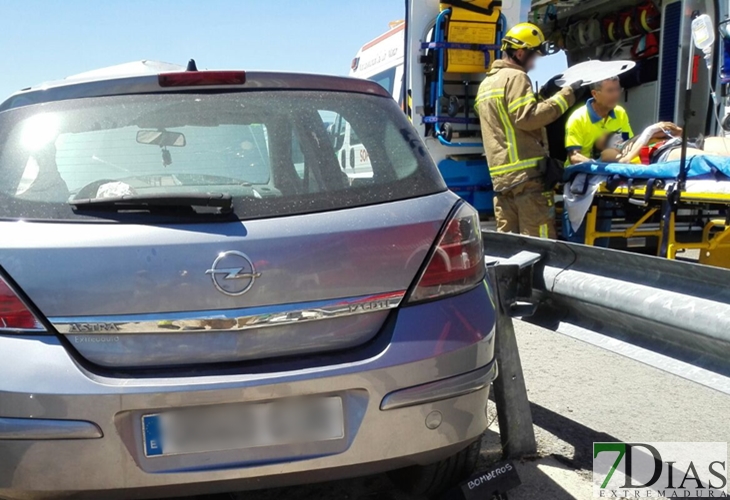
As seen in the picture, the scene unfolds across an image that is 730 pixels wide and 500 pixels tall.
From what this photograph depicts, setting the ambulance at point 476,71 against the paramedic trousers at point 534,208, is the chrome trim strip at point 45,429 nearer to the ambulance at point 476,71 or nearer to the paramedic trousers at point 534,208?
the paramedic trousers at point 534,208

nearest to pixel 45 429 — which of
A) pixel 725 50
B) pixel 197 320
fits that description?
pixel 197 320

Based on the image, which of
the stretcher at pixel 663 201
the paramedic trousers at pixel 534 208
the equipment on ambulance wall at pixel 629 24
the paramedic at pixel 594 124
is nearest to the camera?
the stretcher at pixel 663 201

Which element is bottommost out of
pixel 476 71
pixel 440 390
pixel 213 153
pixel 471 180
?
pixel 440 390

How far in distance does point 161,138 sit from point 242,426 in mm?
971

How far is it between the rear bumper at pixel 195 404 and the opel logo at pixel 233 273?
0.81 feet

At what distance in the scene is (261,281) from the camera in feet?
6.63

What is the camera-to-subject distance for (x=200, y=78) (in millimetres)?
2352

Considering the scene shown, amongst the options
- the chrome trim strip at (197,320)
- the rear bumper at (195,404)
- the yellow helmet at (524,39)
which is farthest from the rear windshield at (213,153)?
the yellow helmet at (524,39)

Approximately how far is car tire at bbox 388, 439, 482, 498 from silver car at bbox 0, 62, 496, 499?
1.02ft

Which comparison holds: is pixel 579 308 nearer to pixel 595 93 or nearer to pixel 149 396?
pixel 149 396

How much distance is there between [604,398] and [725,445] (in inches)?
28.3

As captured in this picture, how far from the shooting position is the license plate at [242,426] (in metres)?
1.96

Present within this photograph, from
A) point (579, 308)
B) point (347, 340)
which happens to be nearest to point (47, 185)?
point (347, 340)

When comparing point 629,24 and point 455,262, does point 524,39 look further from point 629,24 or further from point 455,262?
point 455,262
